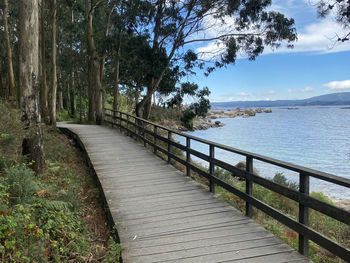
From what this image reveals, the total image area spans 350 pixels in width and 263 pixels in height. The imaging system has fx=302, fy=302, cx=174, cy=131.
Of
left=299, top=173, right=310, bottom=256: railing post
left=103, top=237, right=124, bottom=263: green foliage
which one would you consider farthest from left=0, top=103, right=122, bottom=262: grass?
left=299, top=173, right=310, bottom=256: railing post

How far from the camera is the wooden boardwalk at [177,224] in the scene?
11.9 ft

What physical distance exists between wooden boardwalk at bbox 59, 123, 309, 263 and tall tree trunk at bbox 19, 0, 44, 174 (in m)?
1.59

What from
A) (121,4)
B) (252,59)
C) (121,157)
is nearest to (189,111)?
(252,59)

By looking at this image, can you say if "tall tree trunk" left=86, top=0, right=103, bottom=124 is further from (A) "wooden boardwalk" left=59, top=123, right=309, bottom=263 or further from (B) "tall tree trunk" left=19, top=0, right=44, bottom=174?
(B) "tall tree trunk" left=19, top=0, right=44, bottom=174

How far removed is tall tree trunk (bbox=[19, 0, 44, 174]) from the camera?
6.58 meters

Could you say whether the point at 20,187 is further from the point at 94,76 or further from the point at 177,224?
the point at 94,76

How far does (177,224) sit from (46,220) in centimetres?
186

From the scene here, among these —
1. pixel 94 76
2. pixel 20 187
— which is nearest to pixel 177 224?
pixel 20 187

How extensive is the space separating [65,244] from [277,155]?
26669 millimetres

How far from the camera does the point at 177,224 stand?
453cm

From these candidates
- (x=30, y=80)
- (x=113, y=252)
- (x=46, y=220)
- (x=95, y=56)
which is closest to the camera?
(x=113, y=252)

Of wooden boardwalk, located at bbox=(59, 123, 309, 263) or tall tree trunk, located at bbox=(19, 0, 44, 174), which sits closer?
wooden boardwalk, located at bbox=(59, 123, 309, 263)

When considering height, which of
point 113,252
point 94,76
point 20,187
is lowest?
point 113,252

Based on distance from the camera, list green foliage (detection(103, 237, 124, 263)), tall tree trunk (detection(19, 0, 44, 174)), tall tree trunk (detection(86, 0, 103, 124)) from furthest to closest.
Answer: tall tree trunk (detection(86, 0, 103, 124)), tall tree trunk (detection(19, 0, 44, 174)), green foliage (detection(103, 237, 124, 263))
